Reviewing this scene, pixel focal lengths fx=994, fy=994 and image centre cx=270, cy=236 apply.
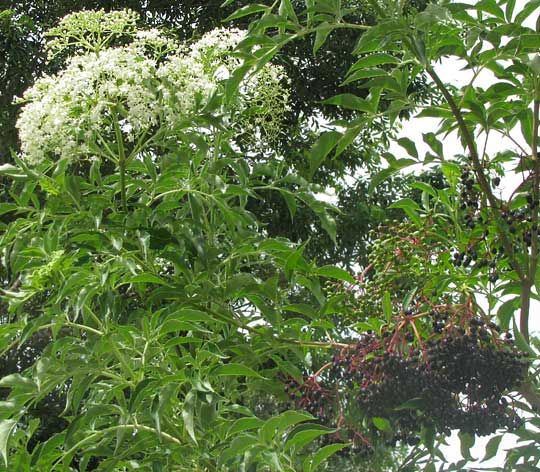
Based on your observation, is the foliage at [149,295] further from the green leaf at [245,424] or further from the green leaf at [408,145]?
the green leaf at [408,145]

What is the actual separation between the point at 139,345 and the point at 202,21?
5.60 m

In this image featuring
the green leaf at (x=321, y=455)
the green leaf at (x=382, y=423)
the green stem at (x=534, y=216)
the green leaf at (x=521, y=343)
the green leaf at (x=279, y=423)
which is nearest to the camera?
the green leaf at (x=279, y=423)

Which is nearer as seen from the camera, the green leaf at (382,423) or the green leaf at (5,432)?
the green leaf at (5,432)

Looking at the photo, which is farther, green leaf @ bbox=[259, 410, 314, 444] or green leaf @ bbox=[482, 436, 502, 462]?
green leaf @ bbox=[482, 436, 502, 462]

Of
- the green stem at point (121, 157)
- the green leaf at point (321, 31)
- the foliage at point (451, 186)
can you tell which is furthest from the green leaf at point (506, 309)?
the green stem at point (121, 157)

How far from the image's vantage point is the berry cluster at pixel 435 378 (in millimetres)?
1883

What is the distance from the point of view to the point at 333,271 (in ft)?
6.65

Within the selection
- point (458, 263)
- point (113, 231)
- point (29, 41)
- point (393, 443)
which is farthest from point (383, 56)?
point (29, 41)

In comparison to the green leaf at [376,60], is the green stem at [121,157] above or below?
below

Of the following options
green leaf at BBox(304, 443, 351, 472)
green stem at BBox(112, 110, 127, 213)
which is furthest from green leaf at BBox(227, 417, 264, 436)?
green stem at BBox(112, 110, 127, 213)

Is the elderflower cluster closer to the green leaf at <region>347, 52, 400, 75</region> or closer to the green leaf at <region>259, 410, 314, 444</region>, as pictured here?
the green leaf at <region>347, 52, 400, 75</region>

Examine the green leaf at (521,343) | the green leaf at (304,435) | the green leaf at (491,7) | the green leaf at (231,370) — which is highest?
the green leaf at (491,7)

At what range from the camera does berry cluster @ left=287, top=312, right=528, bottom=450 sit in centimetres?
188

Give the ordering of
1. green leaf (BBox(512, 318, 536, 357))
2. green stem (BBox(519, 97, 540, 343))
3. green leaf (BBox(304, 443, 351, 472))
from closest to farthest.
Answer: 1. green leaf (BBox(304, 443, 351, 472))
2. green stem (BBox(519, 97, 540, 343))
3. green leaf (BBox(512, 318, 536, 357))
